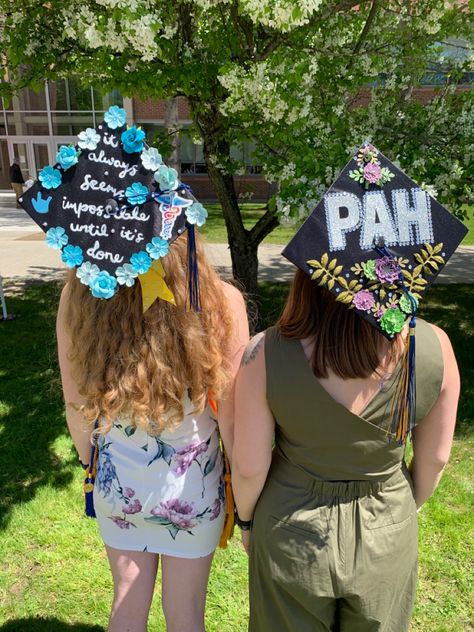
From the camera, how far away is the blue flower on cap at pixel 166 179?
146cm

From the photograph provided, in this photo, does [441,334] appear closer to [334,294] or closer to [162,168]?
[334,294]

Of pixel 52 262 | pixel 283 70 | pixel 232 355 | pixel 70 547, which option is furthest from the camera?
pixel 52 262

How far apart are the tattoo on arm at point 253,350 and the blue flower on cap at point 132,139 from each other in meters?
0.64

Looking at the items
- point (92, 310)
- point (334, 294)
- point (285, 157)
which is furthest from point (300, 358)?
point (285, 157)

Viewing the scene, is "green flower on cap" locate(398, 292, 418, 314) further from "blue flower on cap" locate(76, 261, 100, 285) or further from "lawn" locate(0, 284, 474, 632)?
"lawn" locate(0, 284, 474, 632)

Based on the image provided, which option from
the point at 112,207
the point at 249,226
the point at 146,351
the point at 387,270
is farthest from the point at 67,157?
the point at 249,226

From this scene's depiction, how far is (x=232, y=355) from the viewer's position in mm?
1647

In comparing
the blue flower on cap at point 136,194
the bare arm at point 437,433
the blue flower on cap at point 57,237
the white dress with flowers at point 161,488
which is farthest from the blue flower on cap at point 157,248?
the bare arm at point 437,433

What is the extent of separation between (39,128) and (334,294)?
2401 cm

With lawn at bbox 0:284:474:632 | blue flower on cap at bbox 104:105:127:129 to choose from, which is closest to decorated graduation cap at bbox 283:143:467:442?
blue flower on cap at bbox 104:105:127:129

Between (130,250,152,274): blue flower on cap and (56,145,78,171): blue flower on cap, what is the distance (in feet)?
1.06

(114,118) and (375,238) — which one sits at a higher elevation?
(114,118)

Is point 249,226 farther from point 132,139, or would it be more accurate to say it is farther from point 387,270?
point 387,270

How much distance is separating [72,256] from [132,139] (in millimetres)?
375
